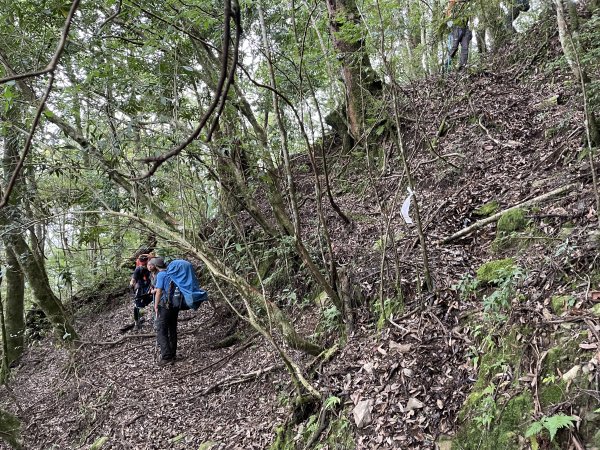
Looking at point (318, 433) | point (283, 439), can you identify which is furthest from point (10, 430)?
point (318, 433)

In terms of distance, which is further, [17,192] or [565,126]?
[17,192]

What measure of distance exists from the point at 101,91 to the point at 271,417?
14.7 ft

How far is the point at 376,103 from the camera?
7.84m

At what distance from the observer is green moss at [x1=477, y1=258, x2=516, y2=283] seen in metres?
3.61

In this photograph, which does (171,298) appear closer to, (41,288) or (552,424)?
(41,288)

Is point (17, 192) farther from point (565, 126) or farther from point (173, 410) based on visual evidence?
point (565, 126)

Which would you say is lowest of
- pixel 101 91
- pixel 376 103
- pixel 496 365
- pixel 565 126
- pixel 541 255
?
pixel 496 365

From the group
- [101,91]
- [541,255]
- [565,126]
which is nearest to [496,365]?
[541,255]

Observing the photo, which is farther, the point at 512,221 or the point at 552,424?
the point at 512,221

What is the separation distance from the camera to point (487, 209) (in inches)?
192

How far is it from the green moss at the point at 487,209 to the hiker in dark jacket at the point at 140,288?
6150 mm

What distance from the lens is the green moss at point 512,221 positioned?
4180mm

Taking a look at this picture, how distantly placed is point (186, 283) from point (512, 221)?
15.5 feet

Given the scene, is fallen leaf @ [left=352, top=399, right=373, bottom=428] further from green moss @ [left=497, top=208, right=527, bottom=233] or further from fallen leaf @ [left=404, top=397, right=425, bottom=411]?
green moss @ [left=497, top=208, right=527, bottom=233]
